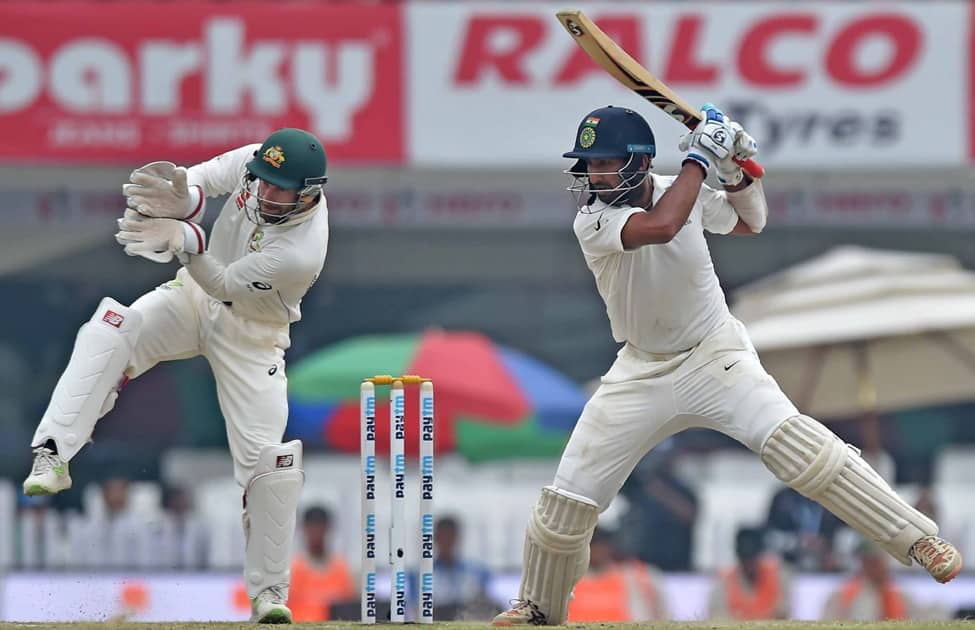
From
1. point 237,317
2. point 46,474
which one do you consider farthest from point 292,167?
point 46,474

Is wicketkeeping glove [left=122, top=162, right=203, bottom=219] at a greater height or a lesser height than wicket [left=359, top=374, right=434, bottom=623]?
greater

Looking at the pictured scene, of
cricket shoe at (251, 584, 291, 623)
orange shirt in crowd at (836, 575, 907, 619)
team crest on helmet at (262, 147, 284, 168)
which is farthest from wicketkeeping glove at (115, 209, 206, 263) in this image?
orange shirt in crowd at (836, 575, 907, 619)

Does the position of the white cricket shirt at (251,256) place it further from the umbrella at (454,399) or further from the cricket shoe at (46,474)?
the umbrella at (454,399)

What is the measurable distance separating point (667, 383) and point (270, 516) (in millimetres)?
1509

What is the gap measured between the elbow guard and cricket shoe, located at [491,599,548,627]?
1.54m

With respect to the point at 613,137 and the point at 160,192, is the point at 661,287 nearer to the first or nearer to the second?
the point at 613,137

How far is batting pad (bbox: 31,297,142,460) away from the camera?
6801 mm

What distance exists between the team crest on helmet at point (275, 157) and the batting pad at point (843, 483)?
1934 millimetres

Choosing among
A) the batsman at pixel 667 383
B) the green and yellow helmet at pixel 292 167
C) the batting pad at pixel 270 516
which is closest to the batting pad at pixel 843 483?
the batsman at pixel 667 383

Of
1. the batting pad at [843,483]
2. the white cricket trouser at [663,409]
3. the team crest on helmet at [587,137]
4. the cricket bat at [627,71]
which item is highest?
the cricket bat at [627,71]

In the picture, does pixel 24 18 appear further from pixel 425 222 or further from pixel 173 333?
pixel 173 333

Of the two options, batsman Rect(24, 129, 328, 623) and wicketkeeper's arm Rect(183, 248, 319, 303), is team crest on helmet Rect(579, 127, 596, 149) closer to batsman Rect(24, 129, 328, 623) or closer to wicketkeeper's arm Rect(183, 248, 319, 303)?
batsman Rect(24, 129, 328, 623)

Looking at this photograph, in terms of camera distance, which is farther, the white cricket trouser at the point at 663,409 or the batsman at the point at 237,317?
the batsman at the point at 237,317

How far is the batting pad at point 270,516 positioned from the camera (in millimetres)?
7016
